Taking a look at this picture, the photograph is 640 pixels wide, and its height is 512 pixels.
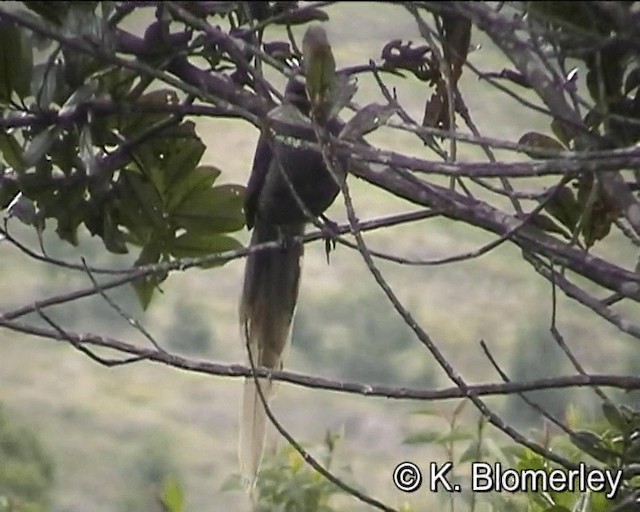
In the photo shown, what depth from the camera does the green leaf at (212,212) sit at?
3.48 feet

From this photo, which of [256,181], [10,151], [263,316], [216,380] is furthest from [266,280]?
[216,380]

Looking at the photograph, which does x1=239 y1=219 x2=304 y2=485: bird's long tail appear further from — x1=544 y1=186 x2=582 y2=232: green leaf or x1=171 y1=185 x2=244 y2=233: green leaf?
x1=544 y1=186 x2=582 y2=232: green leaf

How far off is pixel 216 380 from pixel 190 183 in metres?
3.79

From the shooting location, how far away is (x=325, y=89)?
2.17 feet

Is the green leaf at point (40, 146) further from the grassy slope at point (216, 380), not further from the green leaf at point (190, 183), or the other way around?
the grassy slope at point (216, 380)

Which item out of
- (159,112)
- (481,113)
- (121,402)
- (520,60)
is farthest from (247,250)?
(121,402)

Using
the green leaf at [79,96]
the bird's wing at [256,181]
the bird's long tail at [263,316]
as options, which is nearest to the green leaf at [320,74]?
the green leaf at [79,96]

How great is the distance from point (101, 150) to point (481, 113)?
1.88m

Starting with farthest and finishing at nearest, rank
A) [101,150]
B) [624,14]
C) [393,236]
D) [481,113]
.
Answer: [393,236] → [481,113] → [101,150] → [624,14]

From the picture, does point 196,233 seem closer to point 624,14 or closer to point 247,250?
point 247,250

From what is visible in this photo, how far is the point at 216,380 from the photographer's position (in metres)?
4.77

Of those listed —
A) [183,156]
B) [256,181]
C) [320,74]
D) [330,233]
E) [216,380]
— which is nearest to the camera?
[320,74]

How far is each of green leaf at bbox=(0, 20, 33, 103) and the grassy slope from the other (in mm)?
2633

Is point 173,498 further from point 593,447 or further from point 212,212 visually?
point 593,447
